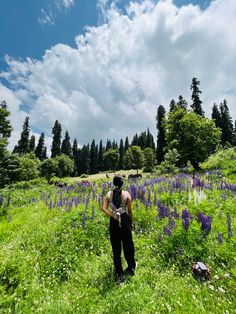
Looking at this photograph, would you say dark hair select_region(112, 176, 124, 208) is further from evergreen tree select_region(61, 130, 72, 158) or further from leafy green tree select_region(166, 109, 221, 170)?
evergreen tree select_region(61, 130, 72, 158)

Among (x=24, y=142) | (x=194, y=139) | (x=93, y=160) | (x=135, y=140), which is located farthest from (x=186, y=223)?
(x=135, y=140)

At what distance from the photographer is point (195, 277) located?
3.98m

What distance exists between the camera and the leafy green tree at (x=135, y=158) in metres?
64.9

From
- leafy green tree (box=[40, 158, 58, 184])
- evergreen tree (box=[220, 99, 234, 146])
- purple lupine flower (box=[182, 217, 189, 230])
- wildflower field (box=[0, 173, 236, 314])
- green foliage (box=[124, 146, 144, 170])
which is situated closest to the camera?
wildflower field (box=[0, 173, 236, 314])

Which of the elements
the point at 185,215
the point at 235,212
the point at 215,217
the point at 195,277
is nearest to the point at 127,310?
the point at 195,277

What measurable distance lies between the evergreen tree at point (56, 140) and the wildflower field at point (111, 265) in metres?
70.4

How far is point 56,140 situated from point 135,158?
2995 centimetres

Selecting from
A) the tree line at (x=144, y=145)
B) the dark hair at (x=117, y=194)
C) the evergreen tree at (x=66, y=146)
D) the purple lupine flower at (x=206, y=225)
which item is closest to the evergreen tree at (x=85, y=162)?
the tree line at (x=144, y=145)

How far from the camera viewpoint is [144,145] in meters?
89.6

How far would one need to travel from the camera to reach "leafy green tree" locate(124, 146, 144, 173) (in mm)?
64938

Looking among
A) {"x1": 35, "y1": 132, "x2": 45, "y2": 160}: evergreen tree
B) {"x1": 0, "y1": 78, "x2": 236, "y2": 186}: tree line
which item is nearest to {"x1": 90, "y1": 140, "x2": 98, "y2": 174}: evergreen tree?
{"x1": 0, "y1": 78, "x2": 236, "y2": 186}: tree line

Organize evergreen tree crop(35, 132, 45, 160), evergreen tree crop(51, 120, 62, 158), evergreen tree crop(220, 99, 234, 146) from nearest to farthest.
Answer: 1. evergreen tree crop(220, 99, 234, 146)
2. evergreen tree crop(35, 132, 45, 160)
3. evergreen tree crop(51, 120, 62, 158)

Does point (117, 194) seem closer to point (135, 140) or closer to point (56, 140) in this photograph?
point (56, 140)

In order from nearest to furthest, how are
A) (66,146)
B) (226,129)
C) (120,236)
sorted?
(120,236) < (226,129) < (66,146)
